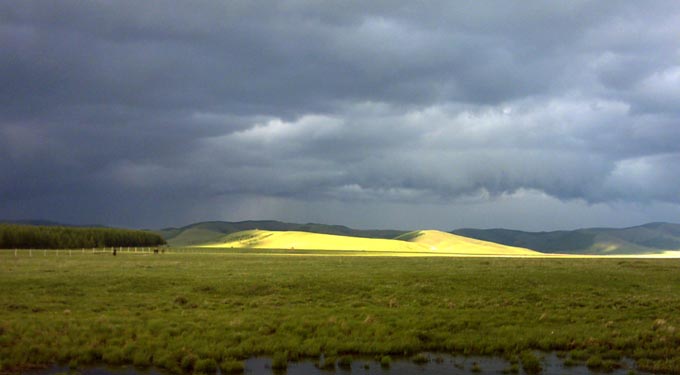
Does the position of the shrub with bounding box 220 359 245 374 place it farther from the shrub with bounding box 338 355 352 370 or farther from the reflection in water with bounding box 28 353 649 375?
the shrub with bounding box 338 355 352 370

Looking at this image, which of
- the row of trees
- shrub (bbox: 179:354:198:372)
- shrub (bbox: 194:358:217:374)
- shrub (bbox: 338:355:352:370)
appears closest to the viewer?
shrub (bbox: 194:358:217:374)

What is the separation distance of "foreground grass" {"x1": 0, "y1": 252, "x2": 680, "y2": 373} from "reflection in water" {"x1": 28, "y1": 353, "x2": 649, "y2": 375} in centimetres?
61

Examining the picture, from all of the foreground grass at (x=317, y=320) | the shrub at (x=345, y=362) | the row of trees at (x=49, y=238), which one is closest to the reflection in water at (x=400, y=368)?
the shrub at (x=345, y=362)

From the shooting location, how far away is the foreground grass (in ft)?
63.7

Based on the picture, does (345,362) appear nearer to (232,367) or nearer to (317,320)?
(232,367)

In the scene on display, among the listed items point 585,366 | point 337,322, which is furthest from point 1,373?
point 585,366

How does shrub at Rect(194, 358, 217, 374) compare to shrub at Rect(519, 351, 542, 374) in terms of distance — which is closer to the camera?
shrub at Rect(194, 358, 217, 374)

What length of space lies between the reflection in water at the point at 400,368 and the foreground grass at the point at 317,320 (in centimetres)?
61

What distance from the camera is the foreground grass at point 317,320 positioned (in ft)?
63.7

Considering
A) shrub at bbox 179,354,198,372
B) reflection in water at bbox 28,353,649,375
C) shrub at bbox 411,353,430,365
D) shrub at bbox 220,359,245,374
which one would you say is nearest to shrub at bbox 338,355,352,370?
reflection in water at bbox 28,353,649,375

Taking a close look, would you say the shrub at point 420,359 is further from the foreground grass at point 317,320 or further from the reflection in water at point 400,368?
the foreground grass at point 317,320

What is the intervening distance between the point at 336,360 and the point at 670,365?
1104 centimetres

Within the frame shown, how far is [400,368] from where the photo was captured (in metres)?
18.1

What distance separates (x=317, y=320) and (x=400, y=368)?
693 centimetres
